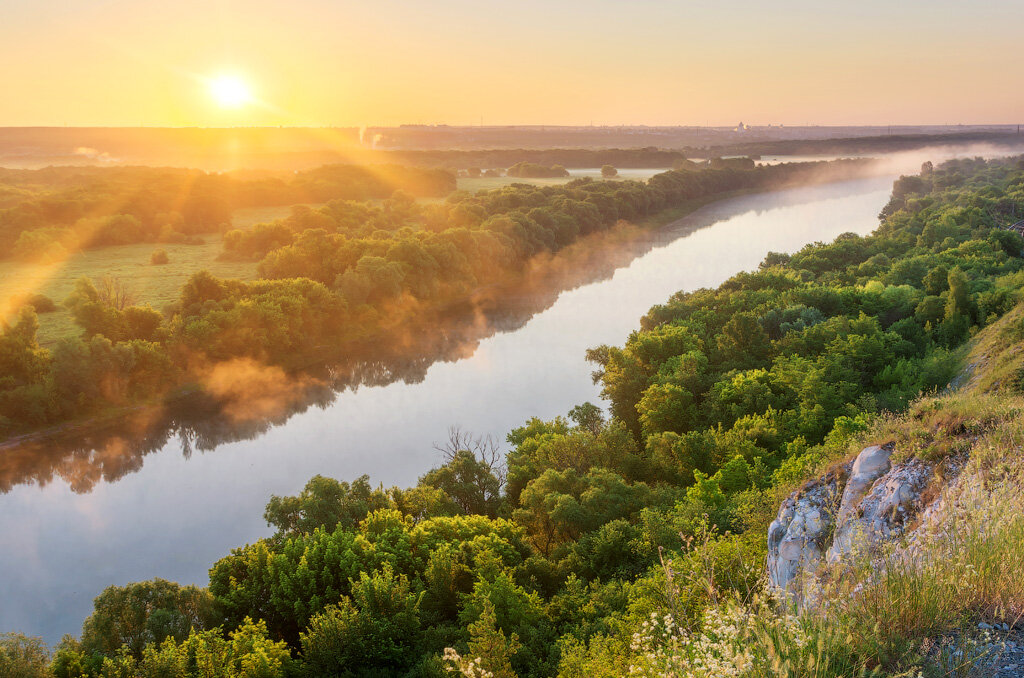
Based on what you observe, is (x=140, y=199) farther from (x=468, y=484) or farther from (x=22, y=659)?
(x=22, y=659)

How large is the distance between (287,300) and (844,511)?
128ft

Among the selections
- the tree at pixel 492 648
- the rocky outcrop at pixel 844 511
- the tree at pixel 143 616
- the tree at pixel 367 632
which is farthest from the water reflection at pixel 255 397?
the rocky outcrop at pixel 844 511

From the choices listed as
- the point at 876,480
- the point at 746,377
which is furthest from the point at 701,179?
the point at 876,480

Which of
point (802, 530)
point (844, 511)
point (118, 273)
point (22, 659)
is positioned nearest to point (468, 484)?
point (22, 659)

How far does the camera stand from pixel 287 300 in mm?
42875

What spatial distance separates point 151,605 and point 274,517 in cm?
506

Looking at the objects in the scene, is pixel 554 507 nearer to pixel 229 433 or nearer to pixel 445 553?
pixel 445 553

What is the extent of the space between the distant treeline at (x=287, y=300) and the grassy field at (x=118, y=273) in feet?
7.49

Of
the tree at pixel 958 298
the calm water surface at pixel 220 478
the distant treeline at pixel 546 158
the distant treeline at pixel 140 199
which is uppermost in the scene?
the distant treeline at pixel 546 158

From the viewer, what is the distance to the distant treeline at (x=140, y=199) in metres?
65.1

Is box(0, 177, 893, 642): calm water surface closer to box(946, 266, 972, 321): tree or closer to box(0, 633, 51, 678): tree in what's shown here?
box(0, 633, 51, 678): tree

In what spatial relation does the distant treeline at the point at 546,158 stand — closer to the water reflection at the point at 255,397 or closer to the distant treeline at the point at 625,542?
the water reflection at the point at 255,397

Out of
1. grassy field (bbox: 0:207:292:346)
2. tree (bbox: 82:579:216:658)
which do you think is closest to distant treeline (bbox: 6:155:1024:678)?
tree (bbox: 82:579:216:658)

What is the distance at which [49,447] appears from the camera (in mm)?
30703
